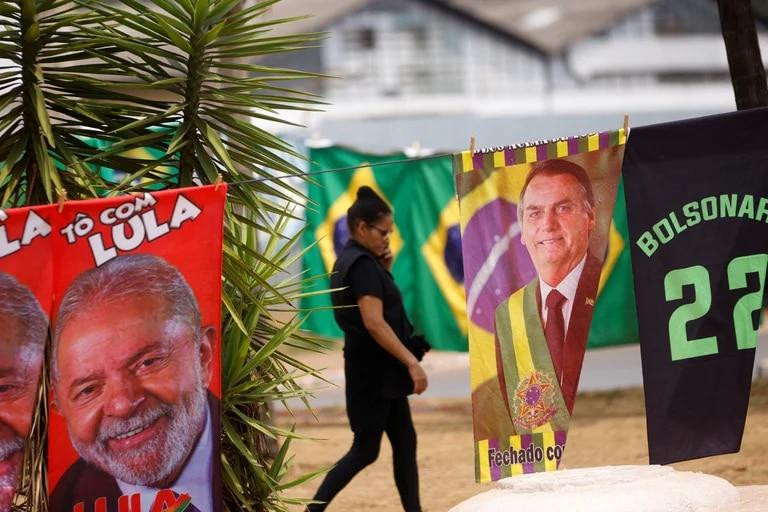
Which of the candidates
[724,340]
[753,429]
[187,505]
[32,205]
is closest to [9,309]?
[32,205]

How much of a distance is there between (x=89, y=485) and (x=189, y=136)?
67.0 inches

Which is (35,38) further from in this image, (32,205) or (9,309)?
(9,309)

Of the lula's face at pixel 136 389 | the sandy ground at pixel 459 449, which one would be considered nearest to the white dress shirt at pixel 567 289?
the lula's face at pixel 136 389

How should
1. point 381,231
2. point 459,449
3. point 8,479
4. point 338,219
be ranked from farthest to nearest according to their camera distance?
1. point 338,219
2. point 459,449
3. point 381,231
4. point 8,479

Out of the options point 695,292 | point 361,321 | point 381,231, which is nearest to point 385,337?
point 361,321

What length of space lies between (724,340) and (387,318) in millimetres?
1854

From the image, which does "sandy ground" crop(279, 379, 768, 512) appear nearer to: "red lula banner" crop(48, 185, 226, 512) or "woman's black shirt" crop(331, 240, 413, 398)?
"woman's black shirt" crop(331, 240, 413, 398)

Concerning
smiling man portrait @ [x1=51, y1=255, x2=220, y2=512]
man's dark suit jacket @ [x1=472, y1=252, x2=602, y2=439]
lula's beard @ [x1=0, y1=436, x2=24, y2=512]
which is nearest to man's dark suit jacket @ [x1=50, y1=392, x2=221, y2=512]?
smiling man portrait @ [x1=51, y1=255, x2=220, y2=512]

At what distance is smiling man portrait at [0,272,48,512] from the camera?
579 cm

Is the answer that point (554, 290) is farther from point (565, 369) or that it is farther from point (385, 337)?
point (385, 337)

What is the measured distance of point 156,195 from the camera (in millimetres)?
5730

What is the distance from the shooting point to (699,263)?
230 inches

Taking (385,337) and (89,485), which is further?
(385,337)

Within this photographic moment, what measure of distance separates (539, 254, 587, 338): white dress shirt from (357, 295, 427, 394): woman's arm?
1.05 meters
